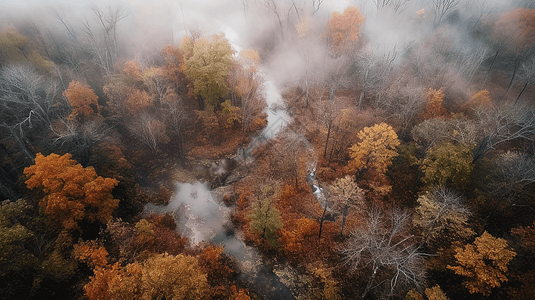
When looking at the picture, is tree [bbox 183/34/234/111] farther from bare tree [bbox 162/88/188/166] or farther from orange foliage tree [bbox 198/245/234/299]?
orange foliage tree [bbox 198/245/234/299]

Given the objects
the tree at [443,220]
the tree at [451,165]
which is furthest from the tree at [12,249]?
the tree at [451,165]

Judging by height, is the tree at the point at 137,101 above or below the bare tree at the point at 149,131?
above

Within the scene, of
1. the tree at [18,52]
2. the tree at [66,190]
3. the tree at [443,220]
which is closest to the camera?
the tree at [443,220]

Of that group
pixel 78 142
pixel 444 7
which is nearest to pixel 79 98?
pixel 78 142

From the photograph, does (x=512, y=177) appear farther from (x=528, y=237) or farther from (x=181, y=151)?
(x=181, y=151)

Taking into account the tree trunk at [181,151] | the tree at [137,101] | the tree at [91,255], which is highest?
the tree at [137,101]

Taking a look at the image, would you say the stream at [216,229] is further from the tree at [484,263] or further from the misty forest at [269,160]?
the tree at [484,263]

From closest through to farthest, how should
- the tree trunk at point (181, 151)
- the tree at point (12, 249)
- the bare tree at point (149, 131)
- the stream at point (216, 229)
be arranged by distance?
the tree at point (12, 249), the stream at point (216, 229), the bare tree at point (149, 131), the tree trunk at point (181, 151)

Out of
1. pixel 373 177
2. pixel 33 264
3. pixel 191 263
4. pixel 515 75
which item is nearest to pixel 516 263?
pixel 373 177
